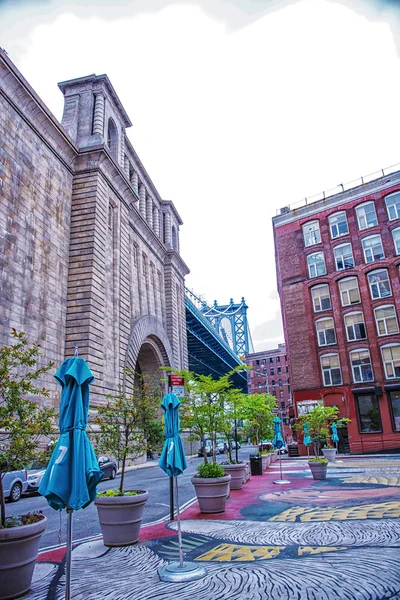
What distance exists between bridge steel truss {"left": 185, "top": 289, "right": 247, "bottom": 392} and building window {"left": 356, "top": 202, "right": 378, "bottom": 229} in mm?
21825

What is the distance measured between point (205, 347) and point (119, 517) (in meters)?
61.0

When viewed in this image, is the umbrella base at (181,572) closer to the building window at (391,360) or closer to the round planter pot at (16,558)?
the round planter pot at (16,558)

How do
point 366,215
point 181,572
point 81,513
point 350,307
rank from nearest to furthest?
point 181,572 < point 81,513 < point 350,307 < point 366,215

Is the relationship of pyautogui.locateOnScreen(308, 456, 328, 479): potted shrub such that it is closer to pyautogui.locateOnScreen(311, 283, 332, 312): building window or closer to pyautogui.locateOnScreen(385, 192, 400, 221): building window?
pyautogui.locateOnScreen(311, 283, 332, 312): building window

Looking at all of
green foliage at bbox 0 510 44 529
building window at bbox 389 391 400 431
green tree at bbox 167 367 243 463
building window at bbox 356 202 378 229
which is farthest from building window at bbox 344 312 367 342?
green foliage at bbox 0 510 44 529

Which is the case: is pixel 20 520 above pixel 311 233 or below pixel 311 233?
below

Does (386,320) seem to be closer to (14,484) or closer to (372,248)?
(372,248)

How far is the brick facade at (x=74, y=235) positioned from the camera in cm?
2067

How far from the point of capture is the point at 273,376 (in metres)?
101

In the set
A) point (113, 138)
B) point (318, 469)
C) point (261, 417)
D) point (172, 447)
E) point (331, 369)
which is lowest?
point (318, 469)

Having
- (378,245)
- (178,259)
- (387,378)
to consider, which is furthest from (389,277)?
(178,259)

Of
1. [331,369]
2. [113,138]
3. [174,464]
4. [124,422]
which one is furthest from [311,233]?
[174,464]

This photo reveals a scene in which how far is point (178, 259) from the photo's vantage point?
4603 cm

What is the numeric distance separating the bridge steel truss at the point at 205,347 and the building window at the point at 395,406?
20697 mm
